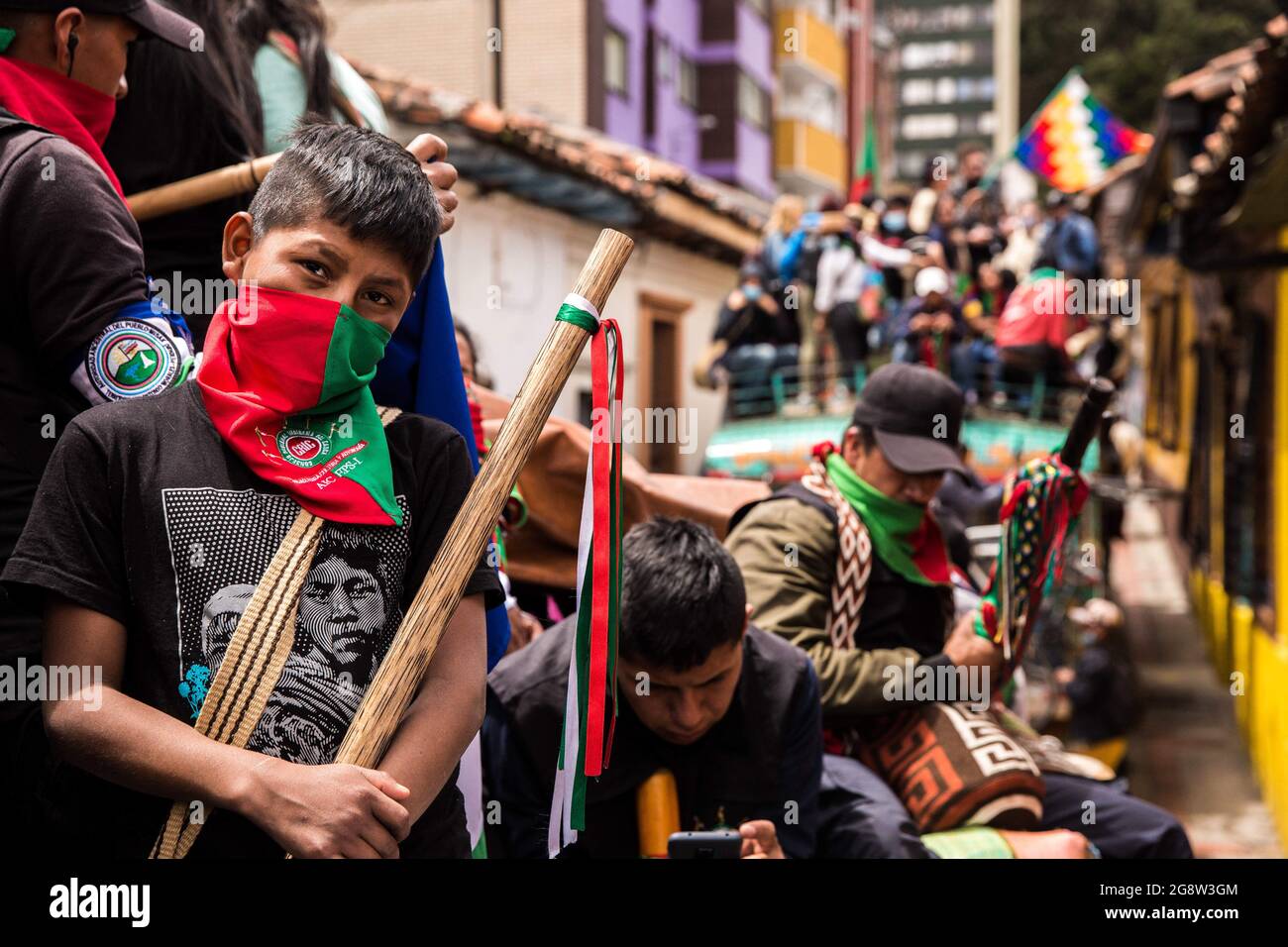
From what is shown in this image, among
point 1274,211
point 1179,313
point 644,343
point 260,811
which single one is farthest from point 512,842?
point 1179,313

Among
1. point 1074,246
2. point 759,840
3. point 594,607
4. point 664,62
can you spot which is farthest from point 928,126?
point 594,607

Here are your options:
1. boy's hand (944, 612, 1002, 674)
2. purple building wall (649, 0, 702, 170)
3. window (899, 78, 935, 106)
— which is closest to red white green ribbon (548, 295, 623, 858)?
boy's hand (944, 612, 1002, 674)

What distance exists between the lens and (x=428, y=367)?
2.64 metres

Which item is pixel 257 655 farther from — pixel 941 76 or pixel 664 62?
pixel 941 76

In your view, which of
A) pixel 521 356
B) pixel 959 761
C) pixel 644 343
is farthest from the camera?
pixel 644 343

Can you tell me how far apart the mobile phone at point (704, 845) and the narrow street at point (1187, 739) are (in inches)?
231

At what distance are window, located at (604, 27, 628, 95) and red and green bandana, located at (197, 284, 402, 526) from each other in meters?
21.3

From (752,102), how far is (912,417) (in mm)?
26392

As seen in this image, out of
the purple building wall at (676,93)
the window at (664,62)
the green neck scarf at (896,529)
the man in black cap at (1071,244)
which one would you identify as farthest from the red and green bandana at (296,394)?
the window at (664,62)

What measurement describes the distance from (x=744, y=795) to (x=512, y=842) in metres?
0.50

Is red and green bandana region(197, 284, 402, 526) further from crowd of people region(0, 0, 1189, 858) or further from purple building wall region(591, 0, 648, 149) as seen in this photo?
purple building wall region(591, 0, 648, 149)
